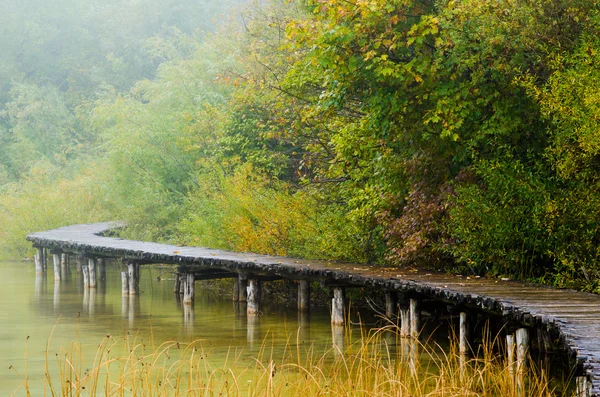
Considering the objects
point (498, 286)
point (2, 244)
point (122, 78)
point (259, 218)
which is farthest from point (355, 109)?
point (122, 78)

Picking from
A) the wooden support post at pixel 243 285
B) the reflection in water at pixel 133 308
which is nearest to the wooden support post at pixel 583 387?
the reflection in water at pixel 133 308

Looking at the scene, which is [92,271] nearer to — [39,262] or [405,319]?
[39,262]

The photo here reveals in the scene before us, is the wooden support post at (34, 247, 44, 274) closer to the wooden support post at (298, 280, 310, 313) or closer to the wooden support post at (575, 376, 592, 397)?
the wooden support post at (298, 280, 310, 313)

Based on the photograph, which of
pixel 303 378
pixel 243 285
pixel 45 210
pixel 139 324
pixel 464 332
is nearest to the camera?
pixel 303 378

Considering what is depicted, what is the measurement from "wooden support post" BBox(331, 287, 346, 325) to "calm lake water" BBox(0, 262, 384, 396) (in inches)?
7.1

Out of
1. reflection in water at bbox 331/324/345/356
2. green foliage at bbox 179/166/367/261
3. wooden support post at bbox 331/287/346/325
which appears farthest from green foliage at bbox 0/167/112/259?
reflection in water at bbox 331/324/345/356

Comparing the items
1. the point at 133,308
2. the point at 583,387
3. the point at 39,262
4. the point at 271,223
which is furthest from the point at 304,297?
the point at 39,262

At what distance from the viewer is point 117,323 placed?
46.4ft

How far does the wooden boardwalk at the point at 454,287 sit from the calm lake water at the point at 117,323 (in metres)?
0.78

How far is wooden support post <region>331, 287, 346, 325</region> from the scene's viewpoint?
43.1 feet

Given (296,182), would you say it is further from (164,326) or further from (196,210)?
(164,326)

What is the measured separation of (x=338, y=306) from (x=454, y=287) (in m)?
3.16

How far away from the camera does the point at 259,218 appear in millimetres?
18328

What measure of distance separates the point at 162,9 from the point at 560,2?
1562 inches
